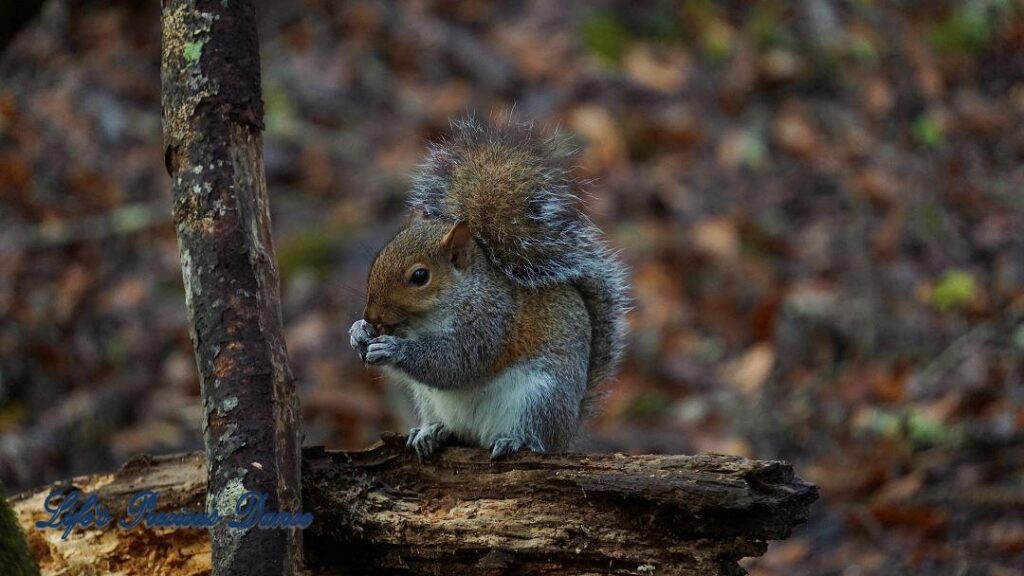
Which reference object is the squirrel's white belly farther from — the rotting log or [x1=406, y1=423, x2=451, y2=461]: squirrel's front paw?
the rotting log

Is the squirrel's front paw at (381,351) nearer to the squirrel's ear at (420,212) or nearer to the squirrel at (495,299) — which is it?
the squirrel at (495,299)

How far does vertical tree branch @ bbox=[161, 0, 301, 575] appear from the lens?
2598mm

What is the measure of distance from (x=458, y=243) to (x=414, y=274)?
178 millimetres

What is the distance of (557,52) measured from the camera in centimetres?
855

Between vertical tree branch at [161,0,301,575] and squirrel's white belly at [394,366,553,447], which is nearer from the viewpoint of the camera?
vertical tree branch at [161,0,301,575]

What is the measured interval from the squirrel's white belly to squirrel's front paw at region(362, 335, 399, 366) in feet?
0.52

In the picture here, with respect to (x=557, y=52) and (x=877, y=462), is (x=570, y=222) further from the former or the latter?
(x=557, y=52)

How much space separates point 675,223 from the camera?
285 inches

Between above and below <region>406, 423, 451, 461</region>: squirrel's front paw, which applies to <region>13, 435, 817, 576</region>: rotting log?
below

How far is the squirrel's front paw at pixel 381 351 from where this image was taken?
10.8 feet

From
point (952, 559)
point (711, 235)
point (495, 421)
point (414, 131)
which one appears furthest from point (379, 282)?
point (414, 131)

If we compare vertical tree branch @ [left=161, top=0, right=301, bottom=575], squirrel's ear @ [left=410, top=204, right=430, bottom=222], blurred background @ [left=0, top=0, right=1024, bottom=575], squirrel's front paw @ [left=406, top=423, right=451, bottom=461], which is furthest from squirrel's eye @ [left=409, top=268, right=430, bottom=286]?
blurred background @ [left=0, top=0, right=1024, bottom=575]

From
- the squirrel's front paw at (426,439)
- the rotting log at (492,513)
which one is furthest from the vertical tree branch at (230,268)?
the squirrel's front paw at (426,439)

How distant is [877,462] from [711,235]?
88.3 inches
